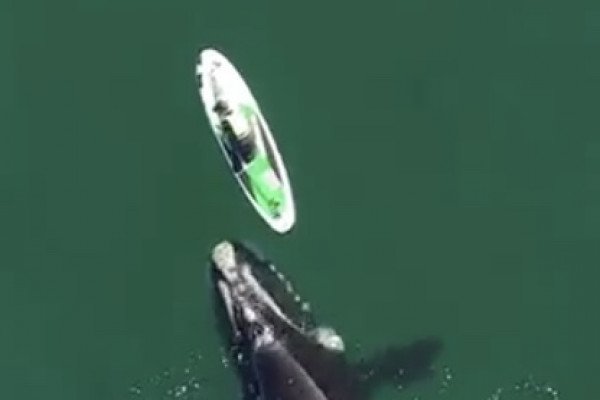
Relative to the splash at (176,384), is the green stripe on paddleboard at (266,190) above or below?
above

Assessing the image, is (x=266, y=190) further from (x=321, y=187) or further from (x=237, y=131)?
(x=237, y=131)

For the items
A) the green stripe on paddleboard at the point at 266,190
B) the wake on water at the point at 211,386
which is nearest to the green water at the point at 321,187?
the wake on water at the point at 211,386

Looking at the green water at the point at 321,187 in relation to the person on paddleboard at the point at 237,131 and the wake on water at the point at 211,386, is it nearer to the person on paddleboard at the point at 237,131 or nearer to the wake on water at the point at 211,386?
Result: the wake on water at the point at 211,386

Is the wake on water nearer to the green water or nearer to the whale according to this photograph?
the green water

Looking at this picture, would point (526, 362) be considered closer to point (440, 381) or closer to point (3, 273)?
point (440, 381)

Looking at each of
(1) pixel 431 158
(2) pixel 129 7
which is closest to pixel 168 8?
(2) pixel 129 7
